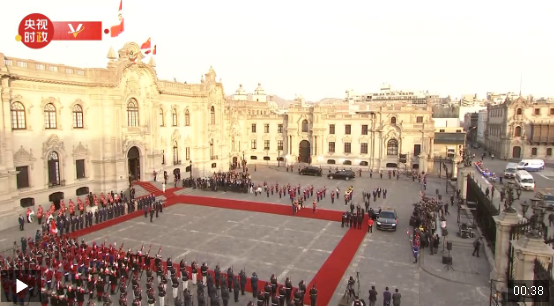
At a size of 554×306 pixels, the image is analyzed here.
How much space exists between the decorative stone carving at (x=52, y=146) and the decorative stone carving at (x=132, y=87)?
745 cm

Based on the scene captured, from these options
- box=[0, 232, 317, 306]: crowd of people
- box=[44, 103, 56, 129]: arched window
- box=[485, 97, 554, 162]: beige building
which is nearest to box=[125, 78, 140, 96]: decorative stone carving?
box=[44, 103, 56, 129]: arched window

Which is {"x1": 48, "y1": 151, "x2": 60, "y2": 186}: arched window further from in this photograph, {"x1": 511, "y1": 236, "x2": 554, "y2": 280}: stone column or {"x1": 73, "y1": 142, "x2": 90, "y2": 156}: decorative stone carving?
{"x1": 511, "y1": 236, "x2": 554, "y2": 280}: stone column

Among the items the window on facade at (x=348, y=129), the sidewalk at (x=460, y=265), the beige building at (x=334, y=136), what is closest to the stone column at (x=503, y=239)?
the sidewalk at (x=460, y=265)

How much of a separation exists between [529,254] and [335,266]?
29.5 ft

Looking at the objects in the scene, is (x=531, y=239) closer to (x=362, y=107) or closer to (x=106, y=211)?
(x=106, y=211)

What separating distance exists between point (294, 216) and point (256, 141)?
32177mm

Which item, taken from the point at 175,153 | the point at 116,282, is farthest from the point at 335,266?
the point at 175,153

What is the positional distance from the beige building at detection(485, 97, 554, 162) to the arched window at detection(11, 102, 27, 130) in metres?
63.8

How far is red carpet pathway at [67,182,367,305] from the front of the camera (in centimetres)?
1784

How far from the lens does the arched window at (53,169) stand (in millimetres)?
30047

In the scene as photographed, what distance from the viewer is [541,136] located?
58.6 m

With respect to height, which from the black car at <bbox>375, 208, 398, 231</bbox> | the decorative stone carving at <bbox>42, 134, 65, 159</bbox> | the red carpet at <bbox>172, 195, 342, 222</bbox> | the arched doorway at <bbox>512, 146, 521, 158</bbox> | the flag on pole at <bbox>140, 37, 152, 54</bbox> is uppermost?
the flag on pole at <bbox>140, 37, 152, 54</bbox>

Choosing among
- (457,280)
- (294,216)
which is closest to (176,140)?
(294,216)

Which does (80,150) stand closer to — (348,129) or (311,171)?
(311,171)
